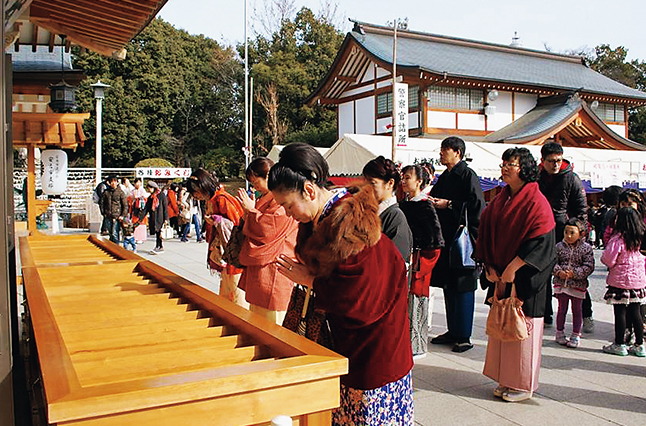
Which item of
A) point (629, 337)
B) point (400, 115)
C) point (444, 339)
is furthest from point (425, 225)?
point (400, 115)

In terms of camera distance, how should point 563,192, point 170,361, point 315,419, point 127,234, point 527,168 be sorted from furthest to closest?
1. point 127,234
2. point 563,192
3. point 527,168
4. point 170,361
5. point 315,419

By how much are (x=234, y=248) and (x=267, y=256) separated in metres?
0.60

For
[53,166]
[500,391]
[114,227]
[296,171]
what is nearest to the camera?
[296,171]

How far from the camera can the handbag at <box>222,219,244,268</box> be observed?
14.1ft

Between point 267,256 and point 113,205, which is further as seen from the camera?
point 113,205

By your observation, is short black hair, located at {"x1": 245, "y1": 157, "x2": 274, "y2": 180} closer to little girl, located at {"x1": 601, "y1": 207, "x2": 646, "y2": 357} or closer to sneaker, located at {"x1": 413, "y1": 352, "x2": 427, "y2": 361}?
sneaker, located at {"x1": 413, "y1": 352, "x2": 427, "y2": 361}

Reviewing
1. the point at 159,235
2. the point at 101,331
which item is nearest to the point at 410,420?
the point at 101,331

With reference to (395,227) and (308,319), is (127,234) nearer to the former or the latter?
(395,227)

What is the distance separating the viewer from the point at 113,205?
13359 mm

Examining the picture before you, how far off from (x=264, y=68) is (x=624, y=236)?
28456mm

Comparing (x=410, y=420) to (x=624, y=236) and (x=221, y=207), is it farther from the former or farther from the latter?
(x=624, y=236)

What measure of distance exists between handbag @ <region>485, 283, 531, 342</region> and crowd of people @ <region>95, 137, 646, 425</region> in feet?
0.15

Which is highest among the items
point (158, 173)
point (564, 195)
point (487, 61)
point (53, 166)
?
point (487, 61)

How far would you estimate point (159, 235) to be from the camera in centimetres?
1348
